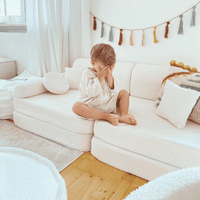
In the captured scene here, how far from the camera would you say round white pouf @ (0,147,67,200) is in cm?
60

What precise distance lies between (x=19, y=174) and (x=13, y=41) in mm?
3051

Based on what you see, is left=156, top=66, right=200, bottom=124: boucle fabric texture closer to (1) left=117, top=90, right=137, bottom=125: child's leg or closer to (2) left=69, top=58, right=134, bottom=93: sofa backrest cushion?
(1) left=117, top=90, right=137, bottom=125: child's leg

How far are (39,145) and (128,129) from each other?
86cm

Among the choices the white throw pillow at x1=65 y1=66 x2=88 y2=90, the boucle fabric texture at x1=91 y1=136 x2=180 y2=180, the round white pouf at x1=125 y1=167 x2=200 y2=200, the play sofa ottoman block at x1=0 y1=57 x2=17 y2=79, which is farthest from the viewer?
the play sofa ottoman block at x1=0 y1=57 x2=17 y2=79

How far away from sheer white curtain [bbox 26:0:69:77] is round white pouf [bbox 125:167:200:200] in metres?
2.50

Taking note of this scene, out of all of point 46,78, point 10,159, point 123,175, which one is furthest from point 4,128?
point 10,159

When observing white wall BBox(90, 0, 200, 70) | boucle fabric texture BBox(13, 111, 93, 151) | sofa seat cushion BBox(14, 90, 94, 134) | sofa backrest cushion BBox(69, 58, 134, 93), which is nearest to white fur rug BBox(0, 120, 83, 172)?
boucle fabric texture BBox(13, 111, 93, 151)

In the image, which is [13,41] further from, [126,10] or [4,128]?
[126,10]

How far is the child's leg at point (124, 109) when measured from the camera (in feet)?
5.04

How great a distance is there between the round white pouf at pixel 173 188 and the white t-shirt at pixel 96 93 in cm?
120

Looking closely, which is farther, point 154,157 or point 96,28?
point 96,28

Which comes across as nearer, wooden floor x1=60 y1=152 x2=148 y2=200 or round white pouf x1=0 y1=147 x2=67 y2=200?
round white pouf x1=0 y1=147 x2=67 y2=200

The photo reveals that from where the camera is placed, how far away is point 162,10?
215cm

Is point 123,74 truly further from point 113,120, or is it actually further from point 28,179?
point 28,179
